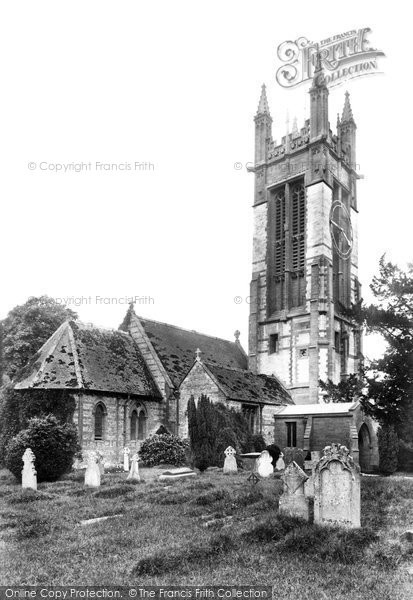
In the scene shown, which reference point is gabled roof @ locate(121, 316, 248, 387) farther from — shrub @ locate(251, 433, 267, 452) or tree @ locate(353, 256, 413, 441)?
tree @ locate(353, 256, 413, 441)

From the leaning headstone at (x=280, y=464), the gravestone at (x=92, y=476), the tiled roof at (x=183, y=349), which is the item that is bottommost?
the leaning headstone at (x=280, y=464)

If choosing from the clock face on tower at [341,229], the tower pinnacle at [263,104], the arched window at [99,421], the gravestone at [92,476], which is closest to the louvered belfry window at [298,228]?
the clock face on tower at [341,229]

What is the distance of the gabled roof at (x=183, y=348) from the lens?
3469 centimetres

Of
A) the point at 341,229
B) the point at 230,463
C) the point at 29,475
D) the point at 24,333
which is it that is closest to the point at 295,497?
the point at 29,475

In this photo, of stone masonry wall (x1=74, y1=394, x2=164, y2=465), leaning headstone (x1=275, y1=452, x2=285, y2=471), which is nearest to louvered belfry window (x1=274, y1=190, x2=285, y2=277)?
stone masonry wall (x1=74, y1=394, x2=164, y2=465)

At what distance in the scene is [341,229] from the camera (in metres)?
41.3

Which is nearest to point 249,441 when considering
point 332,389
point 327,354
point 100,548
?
point 332,389

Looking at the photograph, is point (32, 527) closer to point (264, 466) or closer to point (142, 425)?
point (264, 466)

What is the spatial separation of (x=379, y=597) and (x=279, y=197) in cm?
3712

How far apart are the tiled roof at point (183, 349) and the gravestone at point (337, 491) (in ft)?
71.8

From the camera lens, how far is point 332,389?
1118 inches

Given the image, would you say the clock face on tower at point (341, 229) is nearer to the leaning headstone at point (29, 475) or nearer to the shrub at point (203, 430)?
the shrub at point (203, 430)

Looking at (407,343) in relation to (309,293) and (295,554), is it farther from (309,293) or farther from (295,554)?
(309,293)

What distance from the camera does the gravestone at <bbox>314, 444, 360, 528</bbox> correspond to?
1102 centimetres
